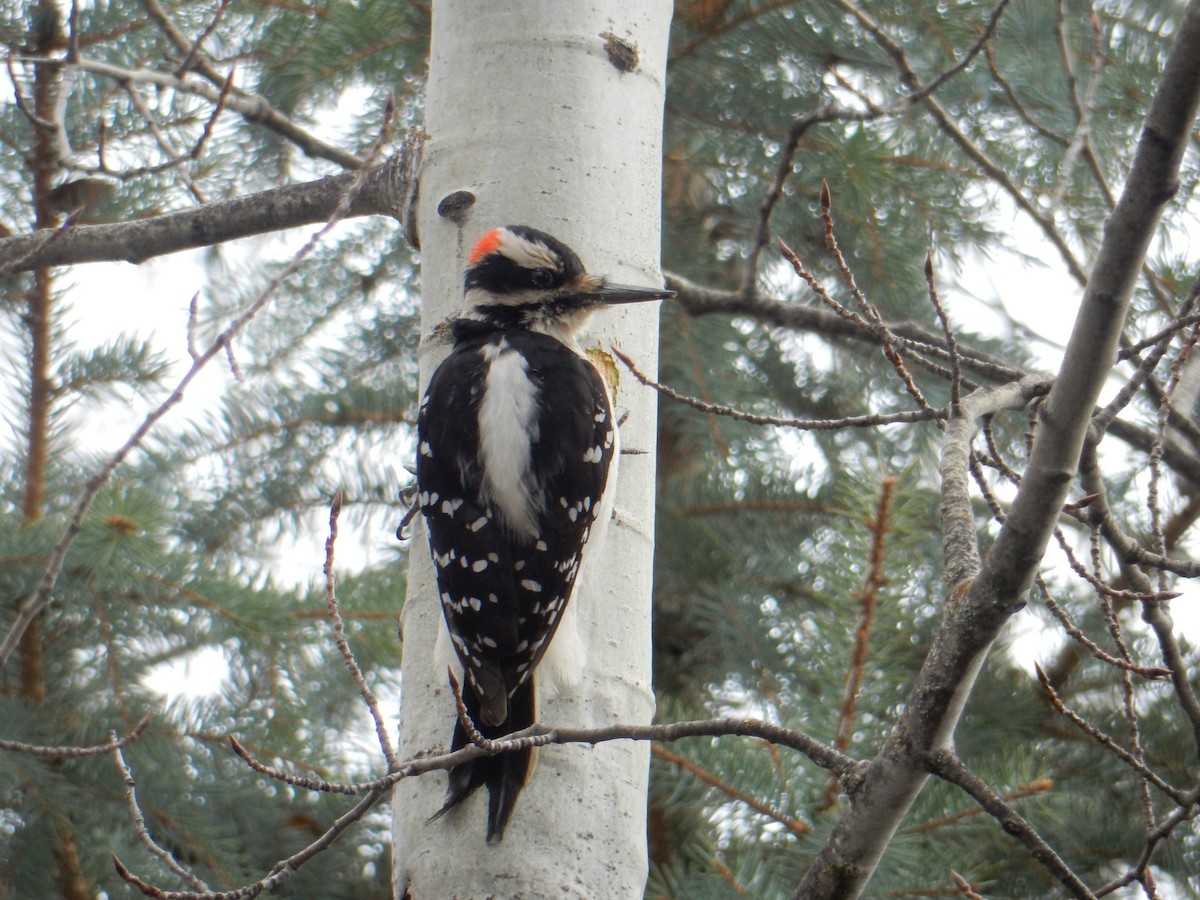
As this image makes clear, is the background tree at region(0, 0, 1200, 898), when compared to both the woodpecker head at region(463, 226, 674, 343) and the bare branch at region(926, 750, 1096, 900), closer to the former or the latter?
the woodpecker head at region(463, 226, 674, 343)

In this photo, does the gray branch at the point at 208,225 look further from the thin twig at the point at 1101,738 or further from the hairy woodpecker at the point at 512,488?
the thin twig at the point at 1101,738

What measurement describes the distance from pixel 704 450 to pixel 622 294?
1.24m

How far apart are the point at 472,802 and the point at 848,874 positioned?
529mm

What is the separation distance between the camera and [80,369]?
9.87 feet

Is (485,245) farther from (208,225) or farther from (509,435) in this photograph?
(208,225)

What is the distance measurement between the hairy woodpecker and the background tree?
38 cm

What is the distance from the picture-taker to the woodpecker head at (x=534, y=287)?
6.64 ft

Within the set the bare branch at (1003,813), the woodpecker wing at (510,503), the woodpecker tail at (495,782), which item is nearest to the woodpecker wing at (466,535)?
the woodpecker wing at (510,503)

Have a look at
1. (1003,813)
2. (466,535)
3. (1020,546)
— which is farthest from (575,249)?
(1003,813)

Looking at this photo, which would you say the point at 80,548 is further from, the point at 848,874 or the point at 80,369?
the point at 848,874

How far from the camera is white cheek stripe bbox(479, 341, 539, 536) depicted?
1957mm

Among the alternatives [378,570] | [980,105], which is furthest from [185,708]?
[980,105]

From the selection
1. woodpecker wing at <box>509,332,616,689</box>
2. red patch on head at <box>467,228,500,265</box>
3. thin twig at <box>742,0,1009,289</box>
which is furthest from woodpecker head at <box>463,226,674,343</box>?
thin twig at <box>742,0,1009,289</box>

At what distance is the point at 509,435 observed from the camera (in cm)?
205
